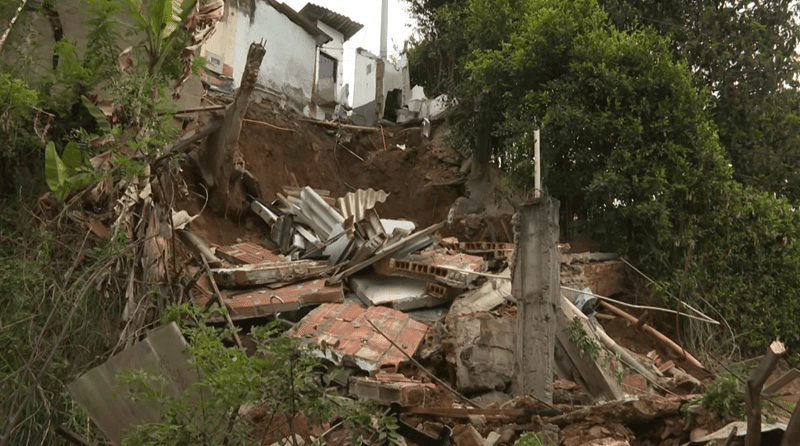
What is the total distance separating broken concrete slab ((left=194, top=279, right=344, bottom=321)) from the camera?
21.0 ft

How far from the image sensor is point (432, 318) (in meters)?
6.83

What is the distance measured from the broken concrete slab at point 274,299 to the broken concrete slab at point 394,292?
34cm

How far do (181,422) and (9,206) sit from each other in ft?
14.6

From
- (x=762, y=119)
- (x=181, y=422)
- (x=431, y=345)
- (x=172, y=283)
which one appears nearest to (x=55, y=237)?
(x=172, y=283)

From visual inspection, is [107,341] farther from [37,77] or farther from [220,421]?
[37,77]

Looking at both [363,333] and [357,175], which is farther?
[357,175]

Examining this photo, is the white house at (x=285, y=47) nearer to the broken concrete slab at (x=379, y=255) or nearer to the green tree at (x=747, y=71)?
the broken concrete slab at (x=379, y=255)

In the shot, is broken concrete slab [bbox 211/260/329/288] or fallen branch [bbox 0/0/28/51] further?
broken concrete slab [bbox 211/260/329/288]

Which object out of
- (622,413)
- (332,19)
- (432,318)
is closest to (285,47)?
(332,19)

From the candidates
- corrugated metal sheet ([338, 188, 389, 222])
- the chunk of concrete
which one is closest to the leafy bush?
the chunk of concrete

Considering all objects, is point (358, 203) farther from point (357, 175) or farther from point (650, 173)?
point (357, 175)

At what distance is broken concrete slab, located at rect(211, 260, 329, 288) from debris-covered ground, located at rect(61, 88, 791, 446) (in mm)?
18

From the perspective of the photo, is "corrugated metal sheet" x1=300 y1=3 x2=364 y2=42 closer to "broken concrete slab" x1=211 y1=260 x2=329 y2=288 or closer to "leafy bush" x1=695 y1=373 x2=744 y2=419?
"broken concrete slab" x1=211 y1=260 x2=329 y2=288

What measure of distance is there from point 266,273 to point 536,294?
3435 mm
